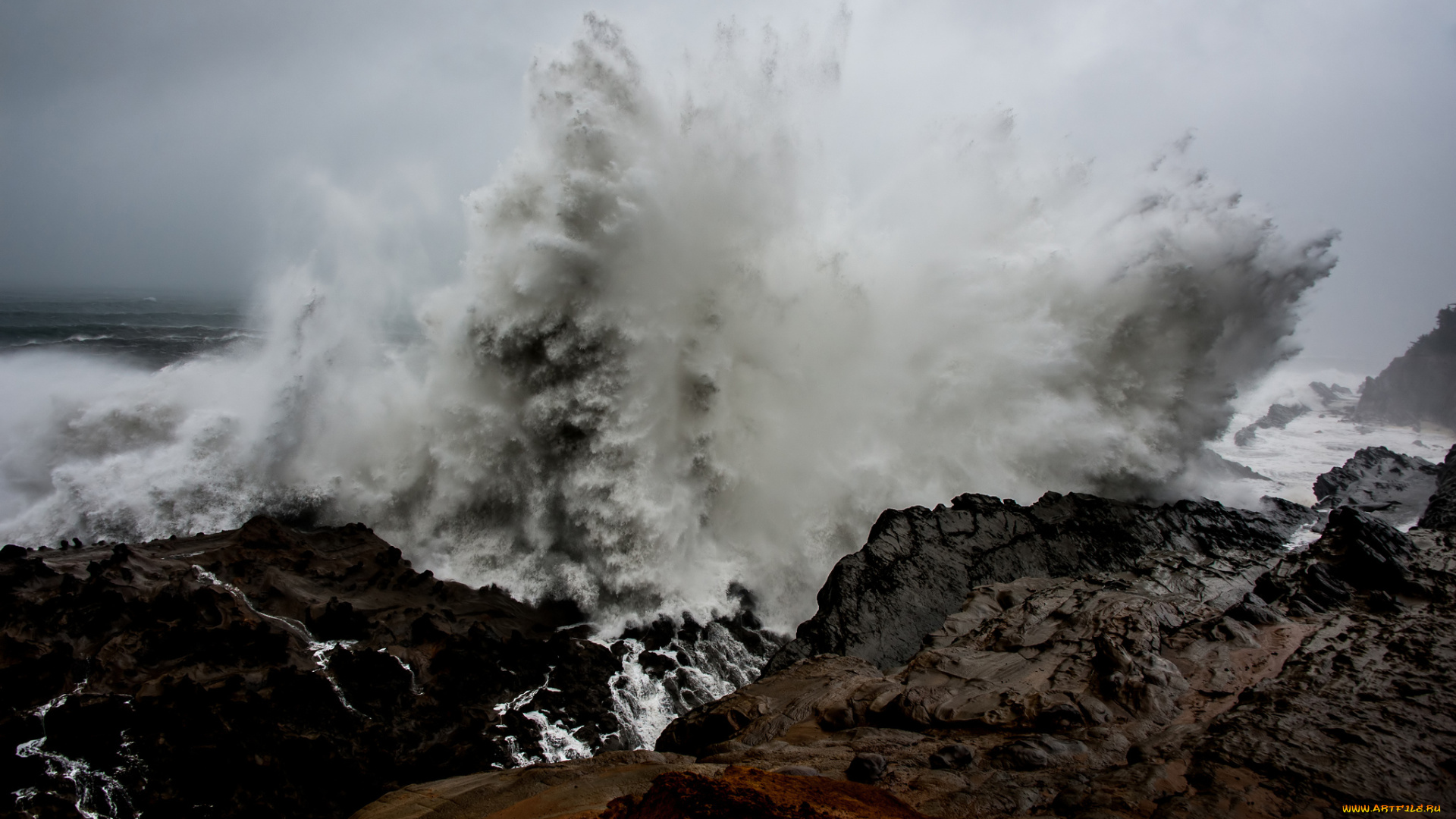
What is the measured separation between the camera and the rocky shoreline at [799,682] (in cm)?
370

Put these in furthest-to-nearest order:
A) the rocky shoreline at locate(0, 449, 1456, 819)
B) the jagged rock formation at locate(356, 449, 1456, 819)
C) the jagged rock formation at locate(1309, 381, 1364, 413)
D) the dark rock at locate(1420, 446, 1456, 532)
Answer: the jagged rock formation at locate(1309, 381, 1364, 413)
the dark rock at locate(1420, 446, 1456, 532)
the rocky shoreline at locate(0, 449, 1456, 819)
the jagged rock formation at locate(356, 449, 1456, 819)

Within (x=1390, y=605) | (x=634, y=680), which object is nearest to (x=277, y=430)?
(x=634, y=680)

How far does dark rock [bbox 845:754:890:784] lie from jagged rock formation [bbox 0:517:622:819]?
13.5 feet

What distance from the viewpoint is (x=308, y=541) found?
9406mm

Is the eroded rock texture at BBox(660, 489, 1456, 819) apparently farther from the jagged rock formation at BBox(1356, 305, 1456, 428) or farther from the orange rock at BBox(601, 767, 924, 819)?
the jagged rock formation at BBox(1356, 305, 1456, 428)

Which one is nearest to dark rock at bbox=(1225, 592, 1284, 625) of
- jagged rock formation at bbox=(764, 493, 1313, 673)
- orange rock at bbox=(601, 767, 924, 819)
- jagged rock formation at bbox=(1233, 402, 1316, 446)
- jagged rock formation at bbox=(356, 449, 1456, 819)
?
Answer: jagged rock formation at bbox=(356, 449, 1456, 819)

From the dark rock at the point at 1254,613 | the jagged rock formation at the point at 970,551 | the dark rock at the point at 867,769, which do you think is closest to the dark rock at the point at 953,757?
the dark rock at the point at 867,769

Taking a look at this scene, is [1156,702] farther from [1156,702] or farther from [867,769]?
[867,769]

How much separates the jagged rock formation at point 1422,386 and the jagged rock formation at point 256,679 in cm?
4522

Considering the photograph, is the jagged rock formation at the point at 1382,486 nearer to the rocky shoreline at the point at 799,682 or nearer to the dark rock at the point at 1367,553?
the rocky shoreline at the point at 799,682

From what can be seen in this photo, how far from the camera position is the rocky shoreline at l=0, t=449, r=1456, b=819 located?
3.70 meters

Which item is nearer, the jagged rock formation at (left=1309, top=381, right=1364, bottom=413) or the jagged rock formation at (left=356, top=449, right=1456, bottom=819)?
the jagged rock formation at (left=356, top=449, right=1456, bottom=819)

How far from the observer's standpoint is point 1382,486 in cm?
1398

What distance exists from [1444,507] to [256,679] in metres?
18.7
